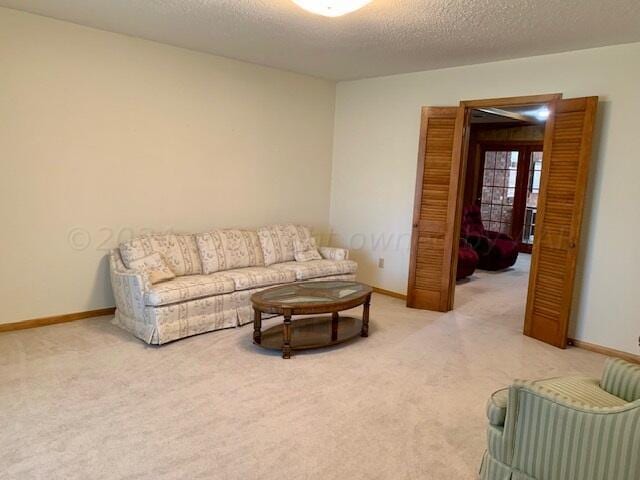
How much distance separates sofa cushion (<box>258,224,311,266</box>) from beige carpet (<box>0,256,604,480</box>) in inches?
42.5

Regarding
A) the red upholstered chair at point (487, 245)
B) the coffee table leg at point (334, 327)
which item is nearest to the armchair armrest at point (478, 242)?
the red upholstered chair at point (487, 245)

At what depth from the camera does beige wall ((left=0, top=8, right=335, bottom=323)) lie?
151 inches

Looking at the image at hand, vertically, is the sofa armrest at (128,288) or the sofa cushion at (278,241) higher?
the sofa cushion at (278,241)

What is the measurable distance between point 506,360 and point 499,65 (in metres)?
2.72

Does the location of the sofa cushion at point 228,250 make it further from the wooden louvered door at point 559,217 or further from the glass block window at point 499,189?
the glass block window at point 499,189

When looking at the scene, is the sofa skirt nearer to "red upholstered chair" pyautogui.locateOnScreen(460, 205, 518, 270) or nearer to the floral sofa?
the floral sofa

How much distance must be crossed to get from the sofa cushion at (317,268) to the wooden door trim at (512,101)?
202 centimetres

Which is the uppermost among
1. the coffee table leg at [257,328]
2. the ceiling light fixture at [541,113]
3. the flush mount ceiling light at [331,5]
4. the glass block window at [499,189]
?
the ceiling light fixture at [541,113]

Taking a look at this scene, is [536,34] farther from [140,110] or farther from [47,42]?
Result: [47,42]

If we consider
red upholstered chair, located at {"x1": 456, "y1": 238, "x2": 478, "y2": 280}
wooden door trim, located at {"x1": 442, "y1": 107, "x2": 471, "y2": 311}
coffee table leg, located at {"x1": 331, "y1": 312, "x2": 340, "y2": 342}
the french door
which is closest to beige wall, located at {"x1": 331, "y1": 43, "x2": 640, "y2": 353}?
wooden door trim, located at {"x1": 442, "y1": 107, "x2": 471, "y2": 311}

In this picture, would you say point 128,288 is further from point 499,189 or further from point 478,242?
point 499,189

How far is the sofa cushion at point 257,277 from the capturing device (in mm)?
4316

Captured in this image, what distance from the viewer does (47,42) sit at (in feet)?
12.6

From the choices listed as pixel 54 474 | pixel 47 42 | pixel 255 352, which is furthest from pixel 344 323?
pixel 47 42
